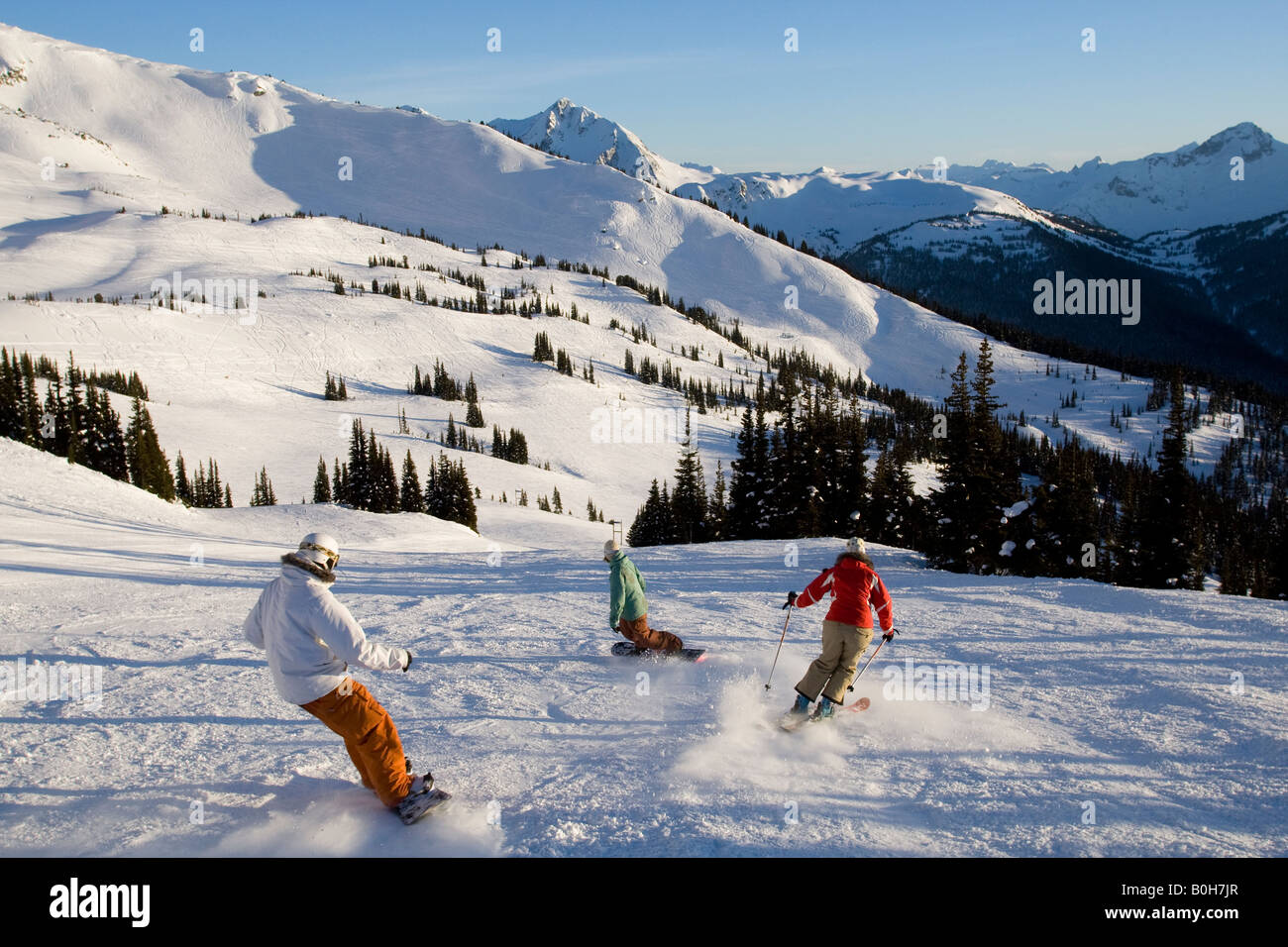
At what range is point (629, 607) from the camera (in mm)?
10328

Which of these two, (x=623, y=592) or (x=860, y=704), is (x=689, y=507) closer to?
(x=623, y=592)

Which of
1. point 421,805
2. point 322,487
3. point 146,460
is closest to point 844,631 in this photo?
point 421,805

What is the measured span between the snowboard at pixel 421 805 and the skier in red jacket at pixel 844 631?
3956 millimetres

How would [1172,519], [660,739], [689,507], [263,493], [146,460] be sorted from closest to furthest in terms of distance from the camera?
[660,739] < [1172,519] < [689,507] < [146,460] < [263,493]

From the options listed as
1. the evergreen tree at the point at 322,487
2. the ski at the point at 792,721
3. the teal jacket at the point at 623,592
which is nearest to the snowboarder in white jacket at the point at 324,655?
the ski at the point at 792,721

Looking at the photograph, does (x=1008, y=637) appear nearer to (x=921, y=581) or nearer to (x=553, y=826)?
(x=921, y=581)

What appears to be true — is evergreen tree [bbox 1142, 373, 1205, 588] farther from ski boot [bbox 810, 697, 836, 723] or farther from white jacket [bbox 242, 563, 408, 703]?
white jacket [bbox 242, 563, 408, 703]

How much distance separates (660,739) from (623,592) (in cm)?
289

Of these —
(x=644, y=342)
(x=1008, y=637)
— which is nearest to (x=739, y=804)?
(x=1008, y=637)

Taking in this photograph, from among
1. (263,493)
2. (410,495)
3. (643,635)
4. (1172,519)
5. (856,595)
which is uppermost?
(856,595)

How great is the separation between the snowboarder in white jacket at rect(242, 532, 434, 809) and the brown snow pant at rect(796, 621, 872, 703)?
432 centimetres

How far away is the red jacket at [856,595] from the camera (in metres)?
8.15

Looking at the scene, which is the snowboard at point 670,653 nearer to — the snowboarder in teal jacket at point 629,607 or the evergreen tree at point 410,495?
the snowboarder in teal jacket at point 629,607
